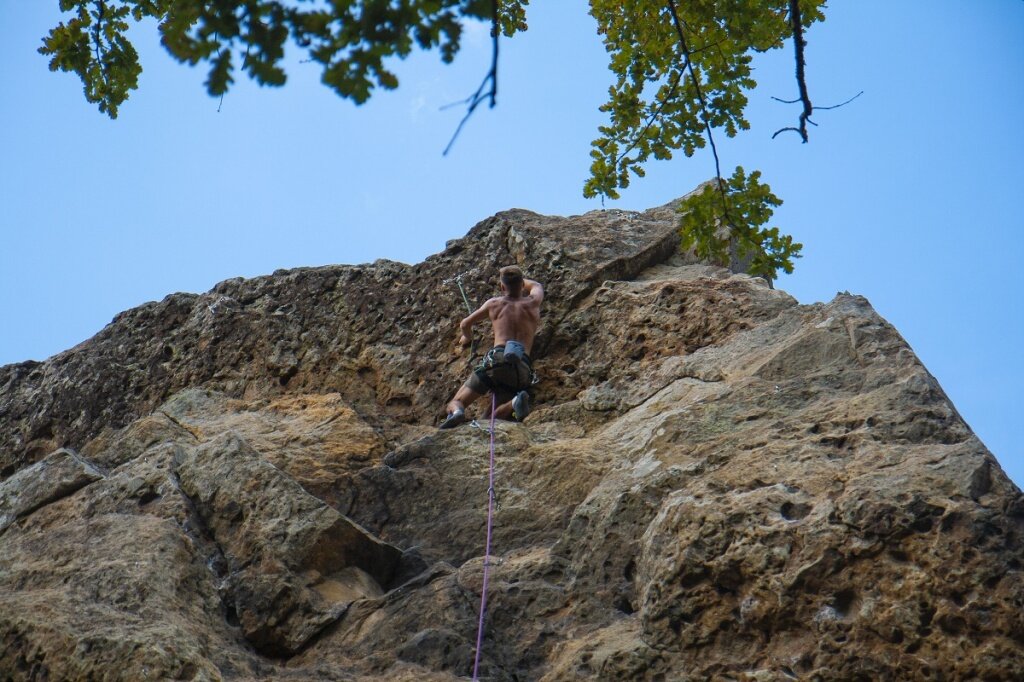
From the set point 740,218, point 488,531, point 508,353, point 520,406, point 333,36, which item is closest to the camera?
point 333,36

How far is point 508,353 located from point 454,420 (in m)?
0.69

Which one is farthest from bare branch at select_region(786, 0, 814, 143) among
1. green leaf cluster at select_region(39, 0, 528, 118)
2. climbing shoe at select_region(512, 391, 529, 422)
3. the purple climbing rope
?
climbing shoe at select_region(512, 391, 529, 422)

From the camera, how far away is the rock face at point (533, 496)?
5801 mm

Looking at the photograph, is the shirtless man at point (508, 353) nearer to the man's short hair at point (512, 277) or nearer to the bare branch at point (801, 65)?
the man's short hair at point (512, 277)

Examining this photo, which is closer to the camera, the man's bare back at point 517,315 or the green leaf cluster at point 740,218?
the green leaf cluster at point 740,218

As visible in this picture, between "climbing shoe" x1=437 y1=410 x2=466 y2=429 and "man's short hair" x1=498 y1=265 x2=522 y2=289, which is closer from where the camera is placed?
"climbing shoe" x1=437 y1=410 x2=466 y2=429

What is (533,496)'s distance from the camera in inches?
317

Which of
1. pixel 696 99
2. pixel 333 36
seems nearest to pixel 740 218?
pixel 696 99

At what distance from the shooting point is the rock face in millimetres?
5801

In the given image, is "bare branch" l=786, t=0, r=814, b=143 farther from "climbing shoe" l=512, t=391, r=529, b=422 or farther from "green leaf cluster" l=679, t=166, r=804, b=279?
"climbing shoe" l=512, t=391, r=529, b=422

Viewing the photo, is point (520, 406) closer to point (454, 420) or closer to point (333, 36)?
point (454, 420)

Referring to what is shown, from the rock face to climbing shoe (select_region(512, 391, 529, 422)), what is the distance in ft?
0.50

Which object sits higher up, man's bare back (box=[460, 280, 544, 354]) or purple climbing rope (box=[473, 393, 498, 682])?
man's bare back (box=[460, 280, 544, 354])

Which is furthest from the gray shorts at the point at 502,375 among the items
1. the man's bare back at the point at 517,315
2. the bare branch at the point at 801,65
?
the bare branch at the point at 801,65
